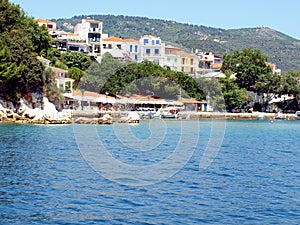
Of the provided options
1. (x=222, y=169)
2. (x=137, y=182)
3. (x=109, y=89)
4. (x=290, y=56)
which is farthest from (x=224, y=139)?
(x=290, y=56)

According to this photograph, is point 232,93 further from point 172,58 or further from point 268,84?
point 172,58

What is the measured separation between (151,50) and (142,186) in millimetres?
68066

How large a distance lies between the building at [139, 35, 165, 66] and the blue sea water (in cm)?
5495

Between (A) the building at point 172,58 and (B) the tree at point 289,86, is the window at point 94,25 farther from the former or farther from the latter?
(B) the tree at point 289,86

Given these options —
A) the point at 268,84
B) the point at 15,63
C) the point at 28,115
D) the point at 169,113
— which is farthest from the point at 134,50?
the point at 28,115

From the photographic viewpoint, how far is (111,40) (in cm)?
8338

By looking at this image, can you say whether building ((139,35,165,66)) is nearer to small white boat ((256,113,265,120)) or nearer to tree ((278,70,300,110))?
tree ((278,70,300,110))

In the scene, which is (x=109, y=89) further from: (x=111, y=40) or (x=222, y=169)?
(x=222, y=169)

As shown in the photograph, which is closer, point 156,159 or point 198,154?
point 156,159

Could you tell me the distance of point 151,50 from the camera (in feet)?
275

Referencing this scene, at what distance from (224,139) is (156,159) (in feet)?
46.8

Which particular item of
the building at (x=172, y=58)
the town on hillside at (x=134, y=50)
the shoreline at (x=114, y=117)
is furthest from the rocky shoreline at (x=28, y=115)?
the building at (x=172, y=58)

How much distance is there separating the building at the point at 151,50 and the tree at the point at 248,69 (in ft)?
38.0

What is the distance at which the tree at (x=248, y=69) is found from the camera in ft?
245
